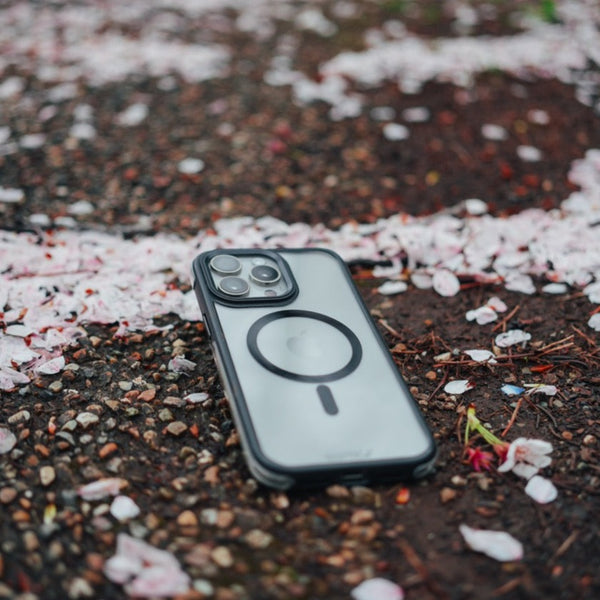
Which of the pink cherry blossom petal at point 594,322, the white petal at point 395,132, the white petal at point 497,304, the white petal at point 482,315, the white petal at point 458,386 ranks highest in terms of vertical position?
the white petal at point 458,386

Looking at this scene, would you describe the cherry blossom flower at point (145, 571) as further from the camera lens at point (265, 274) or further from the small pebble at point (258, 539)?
the camera lens at point (265, 274)

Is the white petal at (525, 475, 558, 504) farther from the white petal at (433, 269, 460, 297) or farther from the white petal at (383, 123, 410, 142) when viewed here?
the white petal at (383, 123, 410, 142)

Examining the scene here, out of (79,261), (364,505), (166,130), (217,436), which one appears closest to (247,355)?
(217,436)

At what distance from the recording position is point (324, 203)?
3275 mm

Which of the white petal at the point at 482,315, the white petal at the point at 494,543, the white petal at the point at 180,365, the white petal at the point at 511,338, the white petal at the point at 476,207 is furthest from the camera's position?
the white petal at the point at 476,207

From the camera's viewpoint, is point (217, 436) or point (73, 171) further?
point (73, 171)

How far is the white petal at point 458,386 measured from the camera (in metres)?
2.12

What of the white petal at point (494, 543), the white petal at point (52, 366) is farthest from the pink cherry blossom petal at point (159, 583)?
the white petal at point (52, 366)

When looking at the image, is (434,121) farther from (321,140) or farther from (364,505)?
(364,505)

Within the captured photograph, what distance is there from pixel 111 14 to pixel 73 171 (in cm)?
253

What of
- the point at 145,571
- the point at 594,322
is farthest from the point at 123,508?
the point at 594,322

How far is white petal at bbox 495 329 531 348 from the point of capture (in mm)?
2330

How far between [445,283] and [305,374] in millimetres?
1004

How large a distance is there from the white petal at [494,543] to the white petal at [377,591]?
0.23 m
